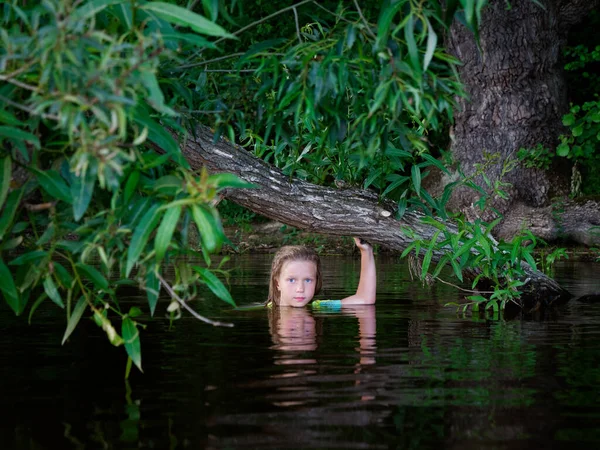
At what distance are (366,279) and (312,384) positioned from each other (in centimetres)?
395

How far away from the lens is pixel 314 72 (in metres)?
4.51

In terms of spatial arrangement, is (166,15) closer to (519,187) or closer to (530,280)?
(530,280)

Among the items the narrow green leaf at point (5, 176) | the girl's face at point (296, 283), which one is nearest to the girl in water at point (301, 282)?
the girl's face at point (296, 283)

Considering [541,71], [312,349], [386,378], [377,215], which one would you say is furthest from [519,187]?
[386,378]

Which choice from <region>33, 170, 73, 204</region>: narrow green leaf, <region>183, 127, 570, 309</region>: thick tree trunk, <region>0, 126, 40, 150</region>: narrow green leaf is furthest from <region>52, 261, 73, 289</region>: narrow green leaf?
<region>183, 127, 570, 309</region>: thick tree trunk

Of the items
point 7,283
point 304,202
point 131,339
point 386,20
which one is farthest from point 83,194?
point 304,202

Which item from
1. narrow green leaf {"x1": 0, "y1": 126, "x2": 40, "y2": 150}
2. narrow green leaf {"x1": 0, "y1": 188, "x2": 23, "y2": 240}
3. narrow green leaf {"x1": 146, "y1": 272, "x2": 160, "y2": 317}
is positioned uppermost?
narrow green leaf {"x1": 0, "y1": 126, "x2": 40, "y2": 150}

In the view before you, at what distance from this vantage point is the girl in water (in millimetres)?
8766

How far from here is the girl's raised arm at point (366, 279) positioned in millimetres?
8562

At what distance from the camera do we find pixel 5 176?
3895 millimetres

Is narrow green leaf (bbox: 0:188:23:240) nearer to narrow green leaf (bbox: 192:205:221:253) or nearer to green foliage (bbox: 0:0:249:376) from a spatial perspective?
green foliage (bbox: 0:0:249:376)

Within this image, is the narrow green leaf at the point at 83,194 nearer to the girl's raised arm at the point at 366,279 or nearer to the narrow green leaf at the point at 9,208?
the narrow green leaf at the point at 9,208

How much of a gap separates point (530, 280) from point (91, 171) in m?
6.11

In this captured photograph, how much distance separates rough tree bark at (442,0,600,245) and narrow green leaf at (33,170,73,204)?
34.6 feet
